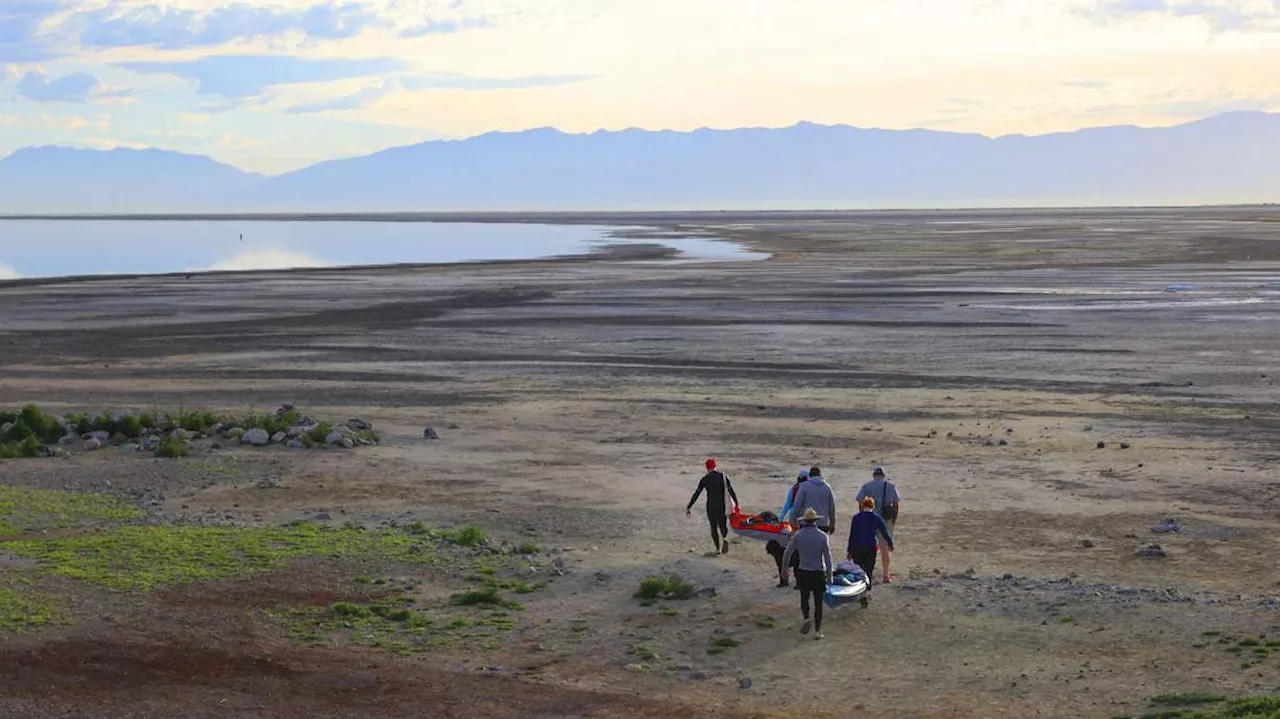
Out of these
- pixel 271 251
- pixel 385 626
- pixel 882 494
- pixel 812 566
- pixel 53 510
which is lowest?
pixel 385 626

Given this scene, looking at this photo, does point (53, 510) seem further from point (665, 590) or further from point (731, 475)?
point (731, 475)

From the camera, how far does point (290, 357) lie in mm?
47125

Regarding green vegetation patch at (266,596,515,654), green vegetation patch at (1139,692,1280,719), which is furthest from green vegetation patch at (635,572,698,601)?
green vegetation patch at (1139,692,1280,719)

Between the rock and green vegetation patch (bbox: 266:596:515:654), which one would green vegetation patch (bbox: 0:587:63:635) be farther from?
the rock

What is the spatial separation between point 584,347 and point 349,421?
17.3m

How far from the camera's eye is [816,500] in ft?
63.8

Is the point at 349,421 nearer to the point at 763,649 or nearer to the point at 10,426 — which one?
the point at 10,426

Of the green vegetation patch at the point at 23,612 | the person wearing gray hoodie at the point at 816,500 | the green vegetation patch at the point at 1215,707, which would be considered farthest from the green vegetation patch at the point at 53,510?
the green vegetation patch at the point at 1215,707

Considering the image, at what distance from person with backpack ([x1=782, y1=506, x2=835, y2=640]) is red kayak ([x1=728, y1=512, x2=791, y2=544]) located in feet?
7.05

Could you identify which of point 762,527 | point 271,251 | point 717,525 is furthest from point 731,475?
point 271,251

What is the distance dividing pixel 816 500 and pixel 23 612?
33.5 ft

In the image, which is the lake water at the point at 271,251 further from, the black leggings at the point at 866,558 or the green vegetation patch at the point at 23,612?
the black leggings at the point at 866,558

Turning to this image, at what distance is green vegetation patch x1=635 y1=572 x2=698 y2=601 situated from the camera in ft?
62.5

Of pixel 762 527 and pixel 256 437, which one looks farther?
pixel 256 437
